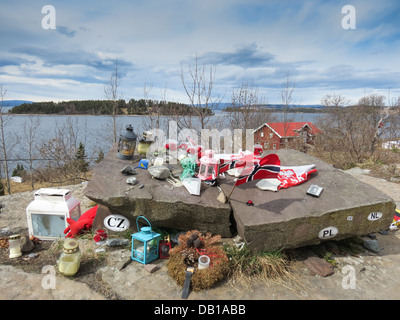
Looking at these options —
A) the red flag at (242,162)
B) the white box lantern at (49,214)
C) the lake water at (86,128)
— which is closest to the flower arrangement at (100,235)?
the white box lantern at (49,214)

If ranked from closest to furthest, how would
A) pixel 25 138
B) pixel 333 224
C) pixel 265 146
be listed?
pixel 333 224, pixel 265 146, pixel 25 138

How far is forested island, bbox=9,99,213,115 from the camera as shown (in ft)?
36.2

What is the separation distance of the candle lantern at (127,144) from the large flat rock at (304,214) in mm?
2069

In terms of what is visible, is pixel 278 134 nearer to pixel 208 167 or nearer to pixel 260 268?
pixel 208 167

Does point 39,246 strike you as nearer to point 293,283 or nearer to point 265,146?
point 293,283

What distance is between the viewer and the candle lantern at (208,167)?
15.0 feet

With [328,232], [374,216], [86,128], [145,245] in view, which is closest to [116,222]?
[145,245]

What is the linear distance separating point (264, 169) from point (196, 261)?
181 cm

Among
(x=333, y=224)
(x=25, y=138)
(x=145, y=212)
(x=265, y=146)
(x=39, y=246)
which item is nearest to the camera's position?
(x=333, y=224)

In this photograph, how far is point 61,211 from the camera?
4777mm

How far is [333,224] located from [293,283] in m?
1.11

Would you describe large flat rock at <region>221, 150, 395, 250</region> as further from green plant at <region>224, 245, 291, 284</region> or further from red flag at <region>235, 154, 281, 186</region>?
red flag at <region>235, 154, 281, 186</region>

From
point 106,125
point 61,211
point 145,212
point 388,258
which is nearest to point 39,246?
point 61,211

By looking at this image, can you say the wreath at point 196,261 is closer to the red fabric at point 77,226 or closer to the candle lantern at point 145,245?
the candle lantern at point 145,245
